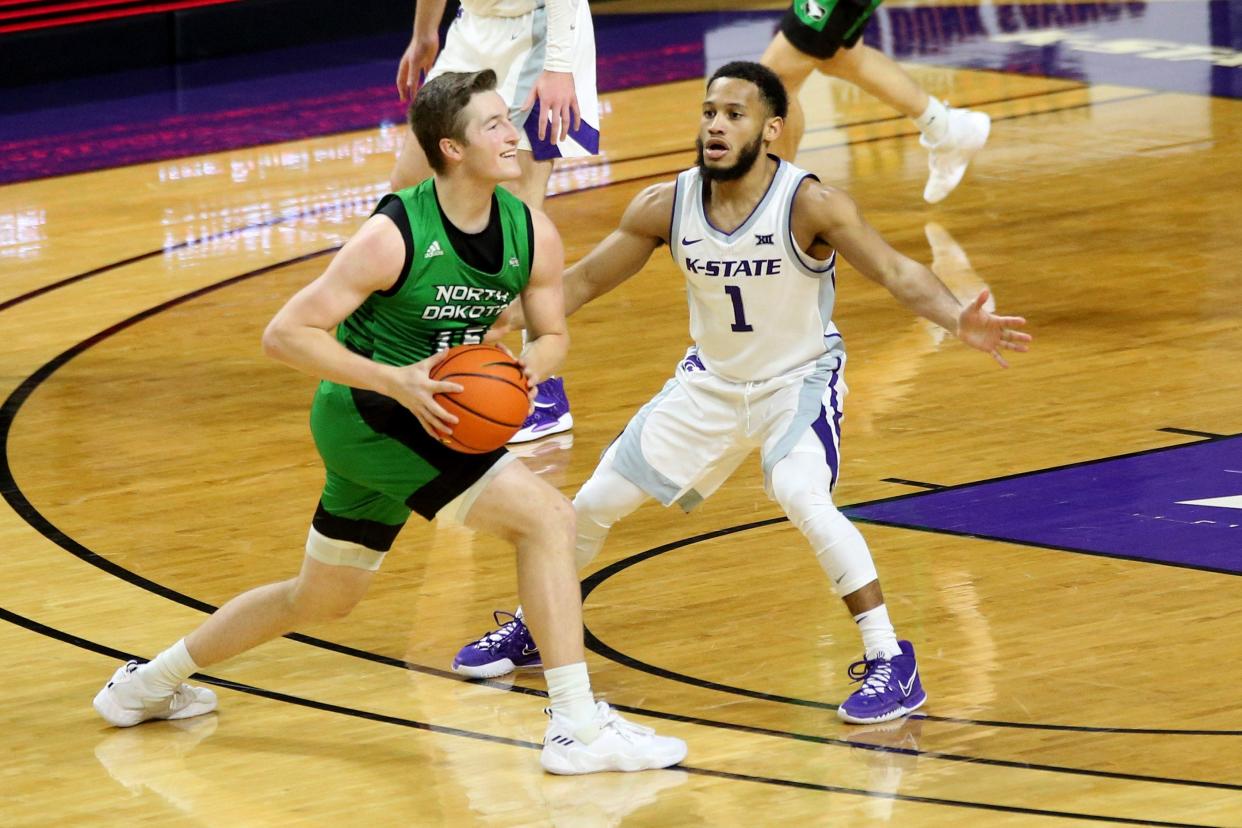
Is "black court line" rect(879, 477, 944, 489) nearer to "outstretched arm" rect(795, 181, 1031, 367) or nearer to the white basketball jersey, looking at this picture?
the white basketball jersey

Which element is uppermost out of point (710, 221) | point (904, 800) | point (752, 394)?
point (710, 221)

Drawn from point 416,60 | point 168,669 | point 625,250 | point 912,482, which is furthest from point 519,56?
point 168,669

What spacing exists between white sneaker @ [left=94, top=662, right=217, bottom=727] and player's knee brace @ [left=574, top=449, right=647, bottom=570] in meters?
1.01

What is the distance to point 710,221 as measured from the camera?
18.5 feet

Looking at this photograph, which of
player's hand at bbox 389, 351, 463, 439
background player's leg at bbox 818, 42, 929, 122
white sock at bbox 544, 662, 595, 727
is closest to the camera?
player's hand at bbox 389, 351, 463, 439

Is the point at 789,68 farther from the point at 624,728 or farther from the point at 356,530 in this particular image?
the point at 624,728

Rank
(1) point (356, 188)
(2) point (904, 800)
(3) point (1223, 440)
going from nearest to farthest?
1. (2) point (904, 800)
2. (3) point (1223, 440)
3. (1) point (356, 188)

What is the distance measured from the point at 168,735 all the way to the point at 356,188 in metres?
6.80

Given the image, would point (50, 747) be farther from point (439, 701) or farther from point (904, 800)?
point (904, 800)

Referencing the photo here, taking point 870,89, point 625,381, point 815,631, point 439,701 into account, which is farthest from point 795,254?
point 870,89

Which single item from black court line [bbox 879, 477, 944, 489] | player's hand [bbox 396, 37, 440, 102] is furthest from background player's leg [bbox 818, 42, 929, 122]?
black court line [bbox 879, 477, 944, 489]

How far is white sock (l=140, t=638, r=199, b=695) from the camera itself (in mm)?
5242

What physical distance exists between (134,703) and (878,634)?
174 cm

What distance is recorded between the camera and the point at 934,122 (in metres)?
11.0
